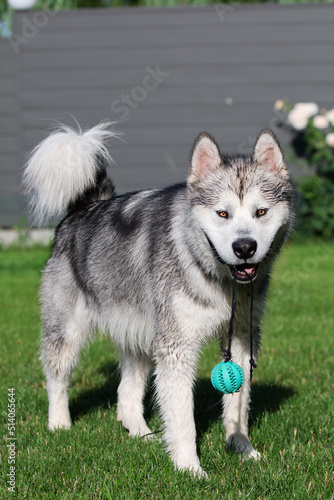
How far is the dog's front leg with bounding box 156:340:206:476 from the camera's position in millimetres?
3154

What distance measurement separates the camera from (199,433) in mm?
3734

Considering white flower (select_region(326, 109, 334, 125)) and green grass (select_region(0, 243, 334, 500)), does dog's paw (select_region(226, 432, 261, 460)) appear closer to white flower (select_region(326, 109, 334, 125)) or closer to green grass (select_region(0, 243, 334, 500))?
green grass (select_region(0, 243, 334, 500))

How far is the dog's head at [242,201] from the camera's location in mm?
2871

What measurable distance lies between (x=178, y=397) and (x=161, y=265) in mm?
678

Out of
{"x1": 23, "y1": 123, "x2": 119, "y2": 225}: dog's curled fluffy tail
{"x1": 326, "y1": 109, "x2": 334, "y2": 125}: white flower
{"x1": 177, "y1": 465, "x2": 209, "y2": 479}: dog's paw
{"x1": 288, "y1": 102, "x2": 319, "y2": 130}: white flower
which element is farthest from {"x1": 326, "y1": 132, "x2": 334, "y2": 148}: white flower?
{"x1": 177, "y1": 465, "x2": 209, "y2": 479}: dog's paw

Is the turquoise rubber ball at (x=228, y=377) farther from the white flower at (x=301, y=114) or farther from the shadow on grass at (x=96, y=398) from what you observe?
the white flower at (x=301, y=114)

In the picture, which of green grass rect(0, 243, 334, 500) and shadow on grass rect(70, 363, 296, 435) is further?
shadow on grass rect(70, 363, 296, 435)

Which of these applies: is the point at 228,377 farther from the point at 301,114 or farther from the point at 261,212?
the point at 301,114

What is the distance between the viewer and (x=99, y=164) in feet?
13.8

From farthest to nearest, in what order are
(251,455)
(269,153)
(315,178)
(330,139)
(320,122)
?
(315,178)
(320,122)
(330,139)
(251,455)
(269,153)

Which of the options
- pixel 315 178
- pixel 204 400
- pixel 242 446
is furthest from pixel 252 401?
pixel 315 178

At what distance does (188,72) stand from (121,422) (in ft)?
27.0

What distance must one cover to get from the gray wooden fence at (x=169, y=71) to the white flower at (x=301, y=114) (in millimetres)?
526

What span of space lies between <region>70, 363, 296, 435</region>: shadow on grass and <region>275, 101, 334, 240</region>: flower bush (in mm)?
6344
